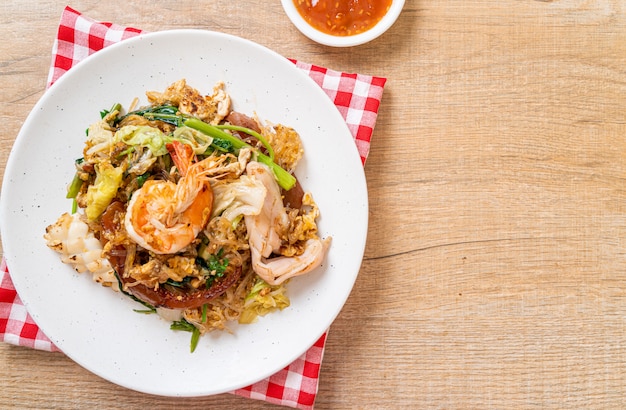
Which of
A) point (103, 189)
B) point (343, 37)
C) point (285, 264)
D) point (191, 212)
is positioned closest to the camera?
point (191, 212)

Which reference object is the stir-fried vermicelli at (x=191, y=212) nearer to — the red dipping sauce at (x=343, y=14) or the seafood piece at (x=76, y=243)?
the seafood piece at (x=76, y=243)

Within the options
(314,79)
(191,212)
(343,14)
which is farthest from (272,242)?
(343,14)

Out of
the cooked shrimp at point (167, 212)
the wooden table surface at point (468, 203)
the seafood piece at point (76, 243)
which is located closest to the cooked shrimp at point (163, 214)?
the cooked shrimp at point (167, 212)

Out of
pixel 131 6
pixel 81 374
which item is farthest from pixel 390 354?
pixel 131 6

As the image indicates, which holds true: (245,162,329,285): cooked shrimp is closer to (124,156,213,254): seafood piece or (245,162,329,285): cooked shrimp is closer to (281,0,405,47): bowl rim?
(124,156,213,254): seafood piece

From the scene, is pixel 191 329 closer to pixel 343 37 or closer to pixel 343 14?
pixel 343 37

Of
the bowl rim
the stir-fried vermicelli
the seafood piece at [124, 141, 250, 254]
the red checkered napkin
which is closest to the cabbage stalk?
the stir-fried vermicelli

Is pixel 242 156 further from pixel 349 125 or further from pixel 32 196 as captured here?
pixel 32 196
